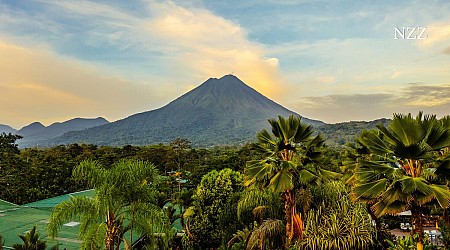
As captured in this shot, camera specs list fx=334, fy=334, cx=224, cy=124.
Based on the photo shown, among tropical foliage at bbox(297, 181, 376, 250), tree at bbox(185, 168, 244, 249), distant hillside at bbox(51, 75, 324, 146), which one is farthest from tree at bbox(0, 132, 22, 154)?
distant hillside at bbox(51, 75, 324, 146)

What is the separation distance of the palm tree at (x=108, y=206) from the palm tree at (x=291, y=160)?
6.76 ft

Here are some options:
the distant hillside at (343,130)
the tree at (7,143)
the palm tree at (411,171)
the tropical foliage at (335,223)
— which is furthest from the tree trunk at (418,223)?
the distant hillside at (343,130)

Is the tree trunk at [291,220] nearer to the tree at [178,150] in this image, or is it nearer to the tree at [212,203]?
the tree at [212,203]

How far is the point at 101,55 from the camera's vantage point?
22.1 meters

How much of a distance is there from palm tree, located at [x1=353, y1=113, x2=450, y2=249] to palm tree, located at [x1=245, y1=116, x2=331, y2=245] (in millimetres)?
1785

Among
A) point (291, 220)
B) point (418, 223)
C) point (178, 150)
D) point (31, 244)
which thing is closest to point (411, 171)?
point (418, 223)

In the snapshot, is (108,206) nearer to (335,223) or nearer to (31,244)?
(31,244)

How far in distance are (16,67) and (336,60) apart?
18.4 metres

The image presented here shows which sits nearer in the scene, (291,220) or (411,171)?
(411,171)

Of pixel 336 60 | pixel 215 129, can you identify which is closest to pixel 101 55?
pixel 336 60

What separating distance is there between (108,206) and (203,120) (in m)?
133

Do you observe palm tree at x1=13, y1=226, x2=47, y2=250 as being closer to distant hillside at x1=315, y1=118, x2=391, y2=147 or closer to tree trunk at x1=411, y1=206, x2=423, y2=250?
tree trunk at x1=411, y1=206, x2=423, y2=250

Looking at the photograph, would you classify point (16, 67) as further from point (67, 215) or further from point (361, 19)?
point (361, 19)

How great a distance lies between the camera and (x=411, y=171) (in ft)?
13.8
